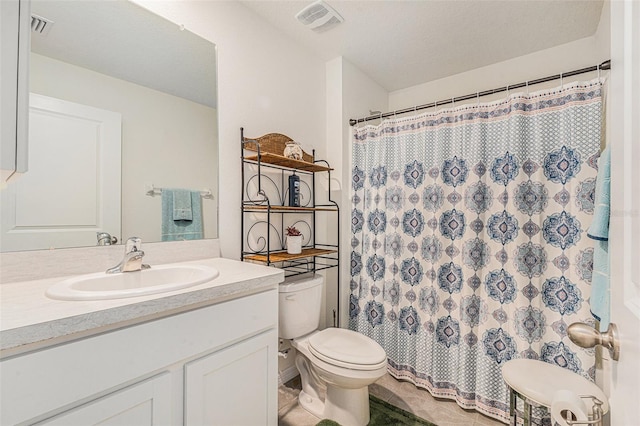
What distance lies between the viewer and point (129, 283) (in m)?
1.17

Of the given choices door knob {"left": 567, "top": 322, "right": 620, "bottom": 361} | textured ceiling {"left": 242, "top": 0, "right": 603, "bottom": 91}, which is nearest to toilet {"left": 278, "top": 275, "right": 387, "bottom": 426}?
door knob {"left": 567, "top": 322, "right": 620, "bottom": 361}

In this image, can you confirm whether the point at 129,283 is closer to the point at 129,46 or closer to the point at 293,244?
the point at 293,244

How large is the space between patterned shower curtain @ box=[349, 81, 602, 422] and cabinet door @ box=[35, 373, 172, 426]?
156cm

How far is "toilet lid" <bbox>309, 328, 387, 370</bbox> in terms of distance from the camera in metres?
1.47

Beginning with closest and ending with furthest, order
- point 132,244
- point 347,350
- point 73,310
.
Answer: point 73,310
point 132,244
point 347,350

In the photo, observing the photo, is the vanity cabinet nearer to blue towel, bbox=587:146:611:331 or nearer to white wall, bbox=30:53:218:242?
white wall, bbox=30:53:218:242

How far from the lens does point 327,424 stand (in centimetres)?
158

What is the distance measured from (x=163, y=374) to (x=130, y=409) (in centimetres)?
11

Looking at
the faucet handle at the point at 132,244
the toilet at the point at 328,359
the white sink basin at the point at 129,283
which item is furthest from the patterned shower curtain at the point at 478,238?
the faucet handle at the point at 132,244

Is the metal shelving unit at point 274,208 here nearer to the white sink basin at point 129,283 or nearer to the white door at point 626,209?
the white sink basin at point 129,283

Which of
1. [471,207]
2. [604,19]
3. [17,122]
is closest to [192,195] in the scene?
[17,122]

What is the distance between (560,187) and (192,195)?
1.93 meters

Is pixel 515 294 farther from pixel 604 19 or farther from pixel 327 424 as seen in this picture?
pixel 604 19

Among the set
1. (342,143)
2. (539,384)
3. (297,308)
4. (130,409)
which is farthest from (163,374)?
(342,143)
